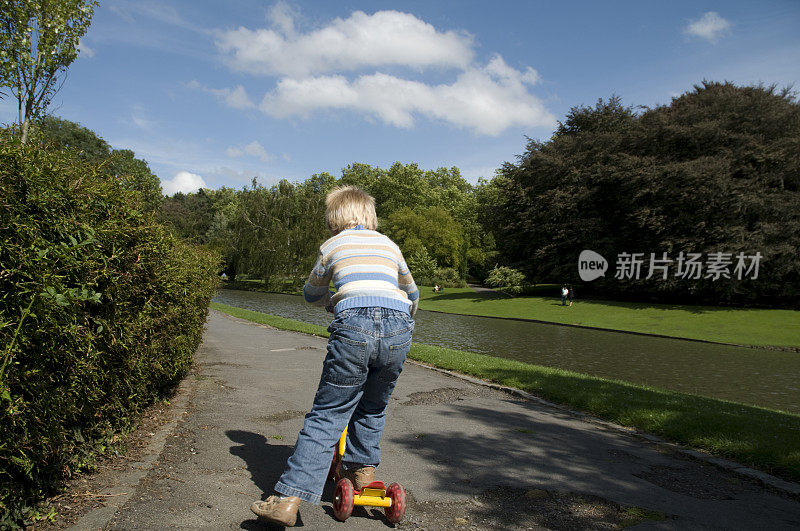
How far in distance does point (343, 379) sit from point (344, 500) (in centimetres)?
72

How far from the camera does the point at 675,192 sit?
34.2 m

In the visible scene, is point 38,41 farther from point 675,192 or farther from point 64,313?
point 675,192

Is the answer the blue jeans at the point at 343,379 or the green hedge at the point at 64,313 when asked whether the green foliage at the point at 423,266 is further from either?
the blue jeans at the point at 343,379

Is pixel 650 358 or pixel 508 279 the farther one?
pixel 508 279

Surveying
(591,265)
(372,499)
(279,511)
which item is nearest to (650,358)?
(372,499)

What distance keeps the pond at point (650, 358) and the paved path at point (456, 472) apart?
746cm

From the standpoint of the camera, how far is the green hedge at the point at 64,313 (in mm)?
2453

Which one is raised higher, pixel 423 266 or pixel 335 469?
pixel 423 266

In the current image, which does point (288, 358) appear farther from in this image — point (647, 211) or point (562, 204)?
point (562, 204)

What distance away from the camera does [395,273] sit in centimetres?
339

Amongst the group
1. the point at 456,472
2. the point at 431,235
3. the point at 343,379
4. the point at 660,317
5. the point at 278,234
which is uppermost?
the point at 431,235

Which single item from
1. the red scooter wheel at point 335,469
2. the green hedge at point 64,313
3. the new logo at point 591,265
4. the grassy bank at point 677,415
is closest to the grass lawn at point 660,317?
the new logo at point 591,265

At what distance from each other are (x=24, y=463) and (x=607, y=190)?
45179 mm

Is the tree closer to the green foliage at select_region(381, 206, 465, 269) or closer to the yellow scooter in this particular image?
the yellow scooter
